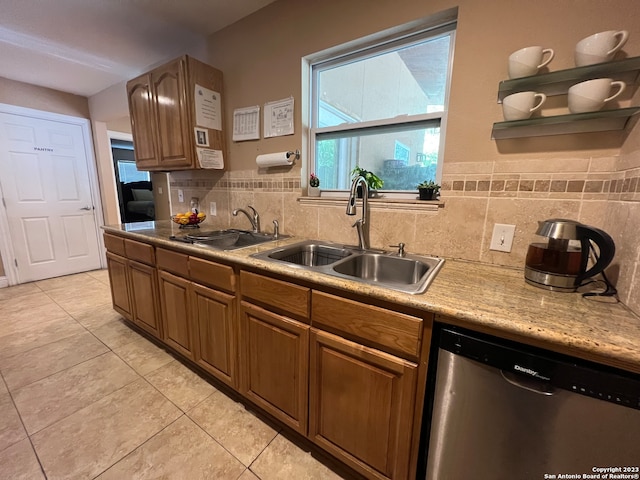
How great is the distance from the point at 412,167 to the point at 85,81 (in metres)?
3.90

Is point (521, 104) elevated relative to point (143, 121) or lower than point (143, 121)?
lower

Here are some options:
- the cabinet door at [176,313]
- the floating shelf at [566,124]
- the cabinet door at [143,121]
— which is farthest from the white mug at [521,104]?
the cabinet door at [143,121]

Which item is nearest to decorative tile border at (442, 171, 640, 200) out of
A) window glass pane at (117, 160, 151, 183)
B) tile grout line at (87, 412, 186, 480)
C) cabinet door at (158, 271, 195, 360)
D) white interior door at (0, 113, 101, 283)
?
cabinet door at (158, 271, 195, 360)

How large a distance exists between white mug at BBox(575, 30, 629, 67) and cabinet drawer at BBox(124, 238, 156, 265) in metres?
2.35

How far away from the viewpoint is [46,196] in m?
3.36

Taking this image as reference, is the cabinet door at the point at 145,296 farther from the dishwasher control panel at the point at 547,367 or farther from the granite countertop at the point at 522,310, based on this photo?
the dishwasher control panel at the point at 547,367

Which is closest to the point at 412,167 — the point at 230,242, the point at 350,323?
the point at 350,323

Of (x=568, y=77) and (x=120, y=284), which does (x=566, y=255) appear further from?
(x=120, y=284)

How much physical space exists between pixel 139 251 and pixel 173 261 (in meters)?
0.45

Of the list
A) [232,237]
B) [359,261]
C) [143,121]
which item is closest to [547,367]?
[359,261]

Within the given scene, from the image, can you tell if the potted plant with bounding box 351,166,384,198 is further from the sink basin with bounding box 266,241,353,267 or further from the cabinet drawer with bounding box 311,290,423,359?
the cabinet drawer with bounding box 311,290,423,359

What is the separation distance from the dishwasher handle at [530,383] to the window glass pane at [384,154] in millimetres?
1036

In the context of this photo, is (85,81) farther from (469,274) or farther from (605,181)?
(605,181)

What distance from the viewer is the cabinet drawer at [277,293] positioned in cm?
107
